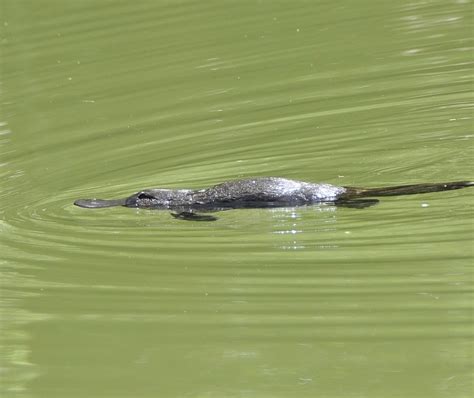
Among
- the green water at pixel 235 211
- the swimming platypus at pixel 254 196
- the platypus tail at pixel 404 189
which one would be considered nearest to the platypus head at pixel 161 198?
the swimming platypus at pixel 254 196

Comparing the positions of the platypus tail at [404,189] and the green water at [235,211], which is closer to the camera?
the green water at [235,211]

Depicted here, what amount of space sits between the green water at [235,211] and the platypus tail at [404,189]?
0.06 m

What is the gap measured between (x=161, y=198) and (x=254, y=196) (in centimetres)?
73

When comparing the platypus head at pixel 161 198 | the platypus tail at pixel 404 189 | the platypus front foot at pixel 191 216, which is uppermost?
the platypus head at pixel 161 198

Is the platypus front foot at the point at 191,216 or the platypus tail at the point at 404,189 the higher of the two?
the platypus tail at the point at 404,189

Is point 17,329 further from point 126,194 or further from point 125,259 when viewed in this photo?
point 126,194

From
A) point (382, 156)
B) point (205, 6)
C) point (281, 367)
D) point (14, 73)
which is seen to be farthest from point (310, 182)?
point (205, 6)

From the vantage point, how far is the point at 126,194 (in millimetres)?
9125

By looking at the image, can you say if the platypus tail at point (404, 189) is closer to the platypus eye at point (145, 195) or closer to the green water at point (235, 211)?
the green water at point (235, 211)

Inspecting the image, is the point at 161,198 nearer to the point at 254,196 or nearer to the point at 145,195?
the point at 145,195

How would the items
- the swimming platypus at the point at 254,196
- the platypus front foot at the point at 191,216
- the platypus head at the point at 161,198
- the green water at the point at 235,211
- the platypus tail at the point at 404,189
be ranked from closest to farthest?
the green water at the point at 235,211 → the platypus tail at the point at 404,189 → the swimming platypus at the point at 254,196 → the platypus front foot at the point at 191,216 → the platypus head at the point at 161,198

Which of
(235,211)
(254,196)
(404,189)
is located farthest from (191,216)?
(404,189)

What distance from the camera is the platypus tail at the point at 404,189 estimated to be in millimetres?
7824

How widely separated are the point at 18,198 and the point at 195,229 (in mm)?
1901
